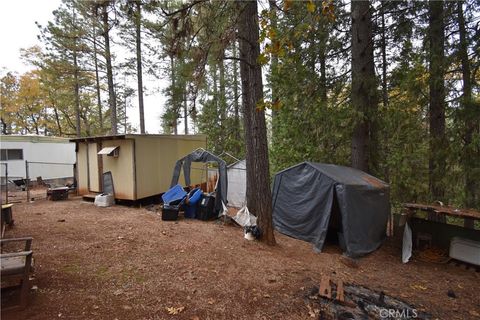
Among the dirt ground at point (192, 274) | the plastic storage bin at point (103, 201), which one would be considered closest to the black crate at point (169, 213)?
the dirt ground at point (192, 274)

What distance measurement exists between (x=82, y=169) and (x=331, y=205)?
10.0 meters

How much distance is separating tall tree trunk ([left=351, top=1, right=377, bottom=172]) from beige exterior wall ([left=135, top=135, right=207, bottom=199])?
7.27 metres

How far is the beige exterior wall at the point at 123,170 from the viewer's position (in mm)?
9391

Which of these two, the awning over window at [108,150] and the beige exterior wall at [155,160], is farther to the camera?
the beige exterior wall at [155,160]

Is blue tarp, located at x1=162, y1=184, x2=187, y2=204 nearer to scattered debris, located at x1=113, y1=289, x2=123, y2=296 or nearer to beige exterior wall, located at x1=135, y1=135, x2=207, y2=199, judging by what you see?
beige exterior wall, located at x1=135, y1=135, x2=207, y2=199

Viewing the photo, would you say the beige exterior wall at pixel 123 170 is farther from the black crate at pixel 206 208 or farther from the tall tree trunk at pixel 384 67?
the tall tree trunk at pixel 384 67

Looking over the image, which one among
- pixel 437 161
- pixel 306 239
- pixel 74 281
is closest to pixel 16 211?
pixel 74 281

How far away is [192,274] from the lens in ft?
12.8

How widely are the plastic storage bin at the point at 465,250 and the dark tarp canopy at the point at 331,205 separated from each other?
1.44 metres

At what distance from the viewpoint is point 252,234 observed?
592 cm

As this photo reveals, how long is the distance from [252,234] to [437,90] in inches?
211

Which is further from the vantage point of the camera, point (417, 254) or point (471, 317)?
point (417, 254)

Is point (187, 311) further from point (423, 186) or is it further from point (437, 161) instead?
point (423, 186)

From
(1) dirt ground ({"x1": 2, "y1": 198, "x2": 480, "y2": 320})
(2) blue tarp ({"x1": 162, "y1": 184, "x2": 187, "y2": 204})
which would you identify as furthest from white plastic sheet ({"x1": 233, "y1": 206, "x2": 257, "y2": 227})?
(2) blue tarp ({"x1": 162, "y1": 184, "x2": 187, "y2": 204})
